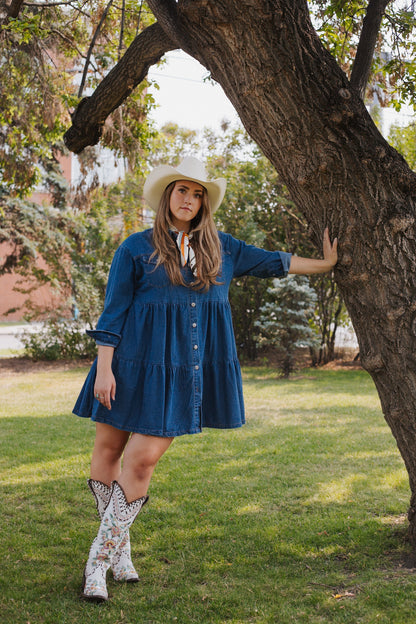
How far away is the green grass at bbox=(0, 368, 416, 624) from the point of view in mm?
2936

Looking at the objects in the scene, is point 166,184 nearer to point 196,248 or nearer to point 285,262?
point 196,248

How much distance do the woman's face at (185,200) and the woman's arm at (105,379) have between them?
778mm

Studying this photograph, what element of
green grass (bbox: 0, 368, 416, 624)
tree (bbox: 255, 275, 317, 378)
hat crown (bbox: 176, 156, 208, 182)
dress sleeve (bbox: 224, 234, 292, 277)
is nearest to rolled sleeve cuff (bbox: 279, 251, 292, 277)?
dress sleeve (bbox: 224, 234, 292, 277)

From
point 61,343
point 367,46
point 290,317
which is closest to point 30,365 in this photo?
point 61,343

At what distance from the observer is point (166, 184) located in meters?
3.43

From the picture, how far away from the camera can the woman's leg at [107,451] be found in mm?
3205

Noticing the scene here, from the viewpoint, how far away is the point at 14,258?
12.9 m

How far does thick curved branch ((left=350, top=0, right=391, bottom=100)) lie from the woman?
1055mm

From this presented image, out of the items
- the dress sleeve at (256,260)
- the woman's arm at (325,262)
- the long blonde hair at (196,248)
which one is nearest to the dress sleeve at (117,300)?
the long blonde hair at (196,248)

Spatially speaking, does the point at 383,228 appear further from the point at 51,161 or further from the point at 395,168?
the point at 51,161

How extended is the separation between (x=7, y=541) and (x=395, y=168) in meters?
3.05

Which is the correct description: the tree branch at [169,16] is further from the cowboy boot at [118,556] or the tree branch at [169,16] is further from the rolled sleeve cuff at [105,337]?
the cowboy boot at [118,556]

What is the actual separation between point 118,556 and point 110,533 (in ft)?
0.85

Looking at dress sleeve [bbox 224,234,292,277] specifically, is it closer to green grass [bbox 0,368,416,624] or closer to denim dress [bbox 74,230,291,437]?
denim dress [bbox 74,230,291,437]
